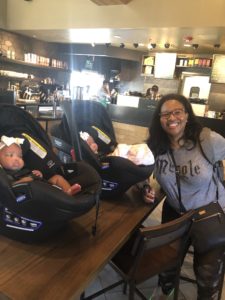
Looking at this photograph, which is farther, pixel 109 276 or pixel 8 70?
pixel 8 70

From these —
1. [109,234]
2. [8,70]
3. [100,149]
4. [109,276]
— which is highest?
[8,70]

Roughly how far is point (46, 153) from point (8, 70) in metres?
5.64

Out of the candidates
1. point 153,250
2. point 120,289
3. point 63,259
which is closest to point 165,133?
point 153,250

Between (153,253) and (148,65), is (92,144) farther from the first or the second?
(148,65)

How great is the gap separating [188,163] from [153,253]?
0.59 m

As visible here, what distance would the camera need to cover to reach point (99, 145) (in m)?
2.14

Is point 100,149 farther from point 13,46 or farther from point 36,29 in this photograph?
point 13,46

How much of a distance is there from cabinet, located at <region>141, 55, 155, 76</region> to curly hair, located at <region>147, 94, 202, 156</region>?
6.71 meters

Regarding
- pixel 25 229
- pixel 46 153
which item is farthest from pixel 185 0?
pixel 25 229

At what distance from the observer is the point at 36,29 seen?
5.45 meters

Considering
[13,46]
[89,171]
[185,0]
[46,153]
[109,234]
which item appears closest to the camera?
[109,234]

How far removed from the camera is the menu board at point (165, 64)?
292 inches

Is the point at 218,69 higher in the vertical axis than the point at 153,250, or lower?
higher

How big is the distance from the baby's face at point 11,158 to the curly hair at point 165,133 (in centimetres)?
82
